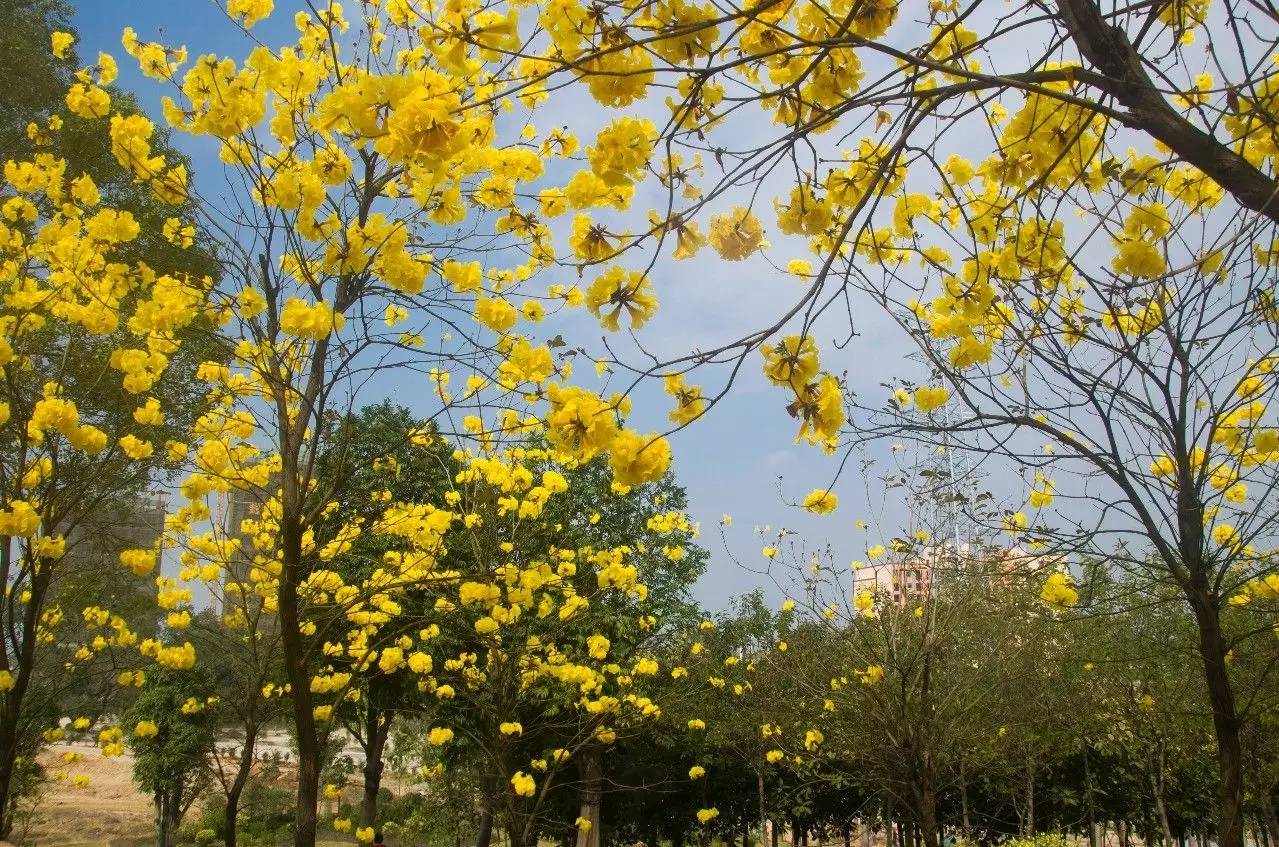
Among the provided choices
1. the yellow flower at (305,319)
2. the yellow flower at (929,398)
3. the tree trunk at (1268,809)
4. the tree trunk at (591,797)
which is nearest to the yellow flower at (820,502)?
the yellow flower at (929,398)

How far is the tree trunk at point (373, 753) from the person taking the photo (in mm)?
14719

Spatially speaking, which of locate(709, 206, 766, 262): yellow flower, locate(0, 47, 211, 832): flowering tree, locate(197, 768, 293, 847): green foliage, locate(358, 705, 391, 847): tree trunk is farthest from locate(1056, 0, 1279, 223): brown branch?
locate(197, 768, 293, 847): green foliage

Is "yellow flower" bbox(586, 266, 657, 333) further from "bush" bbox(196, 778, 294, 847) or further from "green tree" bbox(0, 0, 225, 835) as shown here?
"bush" bbox(196, 778, 294, 847)

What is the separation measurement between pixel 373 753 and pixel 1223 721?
14784 mm

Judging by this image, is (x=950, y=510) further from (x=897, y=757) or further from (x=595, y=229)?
(x=595, y=229)

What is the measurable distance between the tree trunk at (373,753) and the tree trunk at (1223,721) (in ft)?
45.1

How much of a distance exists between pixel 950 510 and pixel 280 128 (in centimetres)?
587

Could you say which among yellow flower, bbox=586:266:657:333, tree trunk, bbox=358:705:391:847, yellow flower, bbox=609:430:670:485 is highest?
yellow flower, bbox=586:266:657:333

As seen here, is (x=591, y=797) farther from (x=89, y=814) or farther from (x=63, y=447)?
(x=89, y=814)

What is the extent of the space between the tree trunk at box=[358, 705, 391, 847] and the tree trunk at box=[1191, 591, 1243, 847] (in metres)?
13.8

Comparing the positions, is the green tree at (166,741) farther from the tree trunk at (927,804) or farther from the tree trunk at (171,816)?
the tree trunk at (927,804)

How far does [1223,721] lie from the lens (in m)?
3.25

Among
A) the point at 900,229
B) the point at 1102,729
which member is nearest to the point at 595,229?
the point at 900,229

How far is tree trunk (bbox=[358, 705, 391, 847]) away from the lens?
14719 millimetres
